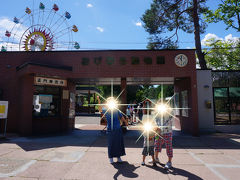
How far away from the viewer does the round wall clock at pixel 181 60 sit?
9539 millimetres

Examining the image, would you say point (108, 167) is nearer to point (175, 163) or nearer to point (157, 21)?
point (175, 163)

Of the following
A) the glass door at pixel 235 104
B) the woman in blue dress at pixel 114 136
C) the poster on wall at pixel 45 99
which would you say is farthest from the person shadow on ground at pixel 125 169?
the glass door at pixel 235 104

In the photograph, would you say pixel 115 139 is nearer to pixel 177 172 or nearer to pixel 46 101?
pixel 177 172

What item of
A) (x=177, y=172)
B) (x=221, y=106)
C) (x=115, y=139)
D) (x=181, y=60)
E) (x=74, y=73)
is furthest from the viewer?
(x=221, y=106)

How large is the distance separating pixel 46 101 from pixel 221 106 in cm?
1172

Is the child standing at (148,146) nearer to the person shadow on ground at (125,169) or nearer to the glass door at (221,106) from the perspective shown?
the person shadow on ground at (125,169)

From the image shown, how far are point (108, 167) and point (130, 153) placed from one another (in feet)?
4.93

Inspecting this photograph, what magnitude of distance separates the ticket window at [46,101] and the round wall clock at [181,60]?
288 inches

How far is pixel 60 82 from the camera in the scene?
9750 mm

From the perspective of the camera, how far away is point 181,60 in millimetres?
9586

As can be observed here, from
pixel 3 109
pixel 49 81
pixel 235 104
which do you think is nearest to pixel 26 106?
pixel 3 109

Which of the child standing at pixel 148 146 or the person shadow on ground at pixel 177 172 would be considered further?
the child standing at pixel 148 146

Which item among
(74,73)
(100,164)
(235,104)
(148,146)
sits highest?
(74,73)

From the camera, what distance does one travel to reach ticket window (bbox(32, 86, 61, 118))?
932cm
